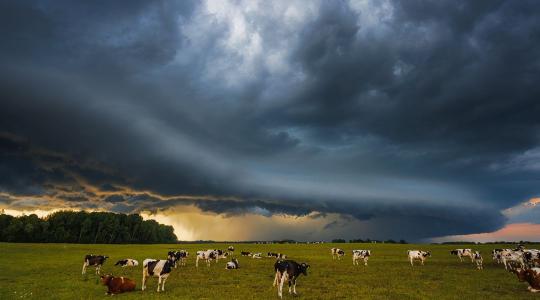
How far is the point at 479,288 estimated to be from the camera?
2719 cm

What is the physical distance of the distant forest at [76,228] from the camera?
148m

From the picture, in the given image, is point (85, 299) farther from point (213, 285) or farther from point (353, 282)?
point (353, 282)

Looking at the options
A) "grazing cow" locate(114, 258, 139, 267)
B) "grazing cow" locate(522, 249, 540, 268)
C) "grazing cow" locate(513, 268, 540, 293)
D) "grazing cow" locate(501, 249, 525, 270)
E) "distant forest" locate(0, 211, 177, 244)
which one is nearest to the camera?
"grazing cow" locate(513, 268, 540, 293)

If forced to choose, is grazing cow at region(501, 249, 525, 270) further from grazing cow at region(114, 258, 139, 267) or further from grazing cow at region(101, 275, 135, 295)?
grazing cow at region(114, 258, 139, 267)

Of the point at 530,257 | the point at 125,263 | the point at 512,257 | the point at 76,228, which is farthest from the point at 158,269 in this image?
the point at 76,228

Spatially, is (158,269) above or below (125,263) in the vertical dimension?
above

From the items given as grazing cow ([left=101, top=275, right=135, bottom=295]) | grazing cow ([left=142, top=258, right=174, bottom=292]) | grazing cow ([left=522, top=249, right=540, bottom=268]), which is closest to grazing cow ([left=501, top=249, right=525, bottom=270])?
grazing cow ([left=522, top=249, right=540, bottom=268])

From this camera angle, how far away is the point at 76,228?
16862cm

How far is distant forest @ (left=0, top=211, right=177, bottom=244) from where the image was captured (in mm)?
147875

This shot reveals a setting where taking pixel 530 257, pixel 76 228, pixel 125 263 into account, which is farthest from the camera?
pixel 76 228

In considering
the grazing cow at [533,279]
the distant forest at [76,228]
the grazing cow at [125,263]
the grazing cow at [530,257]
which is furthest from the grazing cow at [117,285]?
the distant forest at [76,228]

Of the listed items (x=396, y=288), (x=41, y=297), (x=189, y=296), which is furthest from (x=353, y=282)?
(x=41, y=297)

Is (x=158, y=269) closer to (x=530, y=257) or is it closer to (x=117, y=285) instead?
(x=117, y=285)

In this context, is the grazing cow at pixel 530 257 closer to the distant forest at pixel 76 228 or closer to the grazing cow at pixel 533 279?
the grazing cow at pixel 533 279
